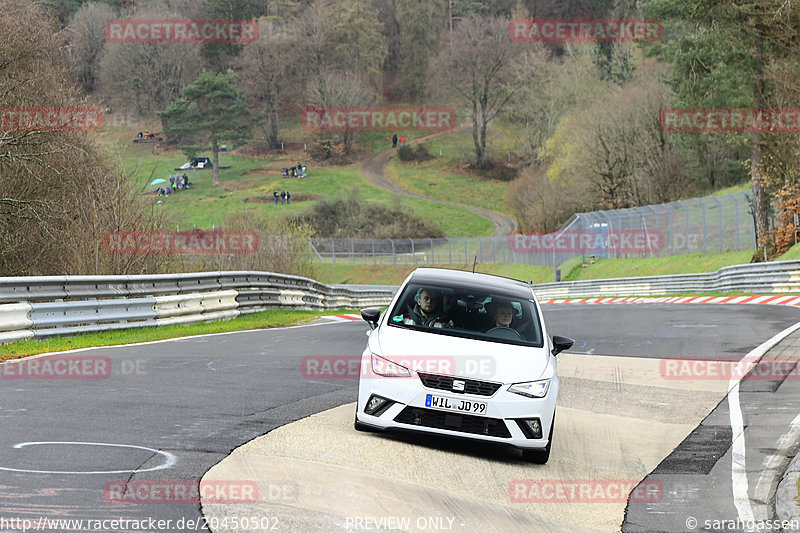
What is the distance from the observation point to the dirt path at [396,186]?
334 feet

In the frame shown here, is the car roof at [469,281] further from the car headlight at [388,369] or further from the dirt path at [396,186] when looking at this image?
the dirt path at [396,186]

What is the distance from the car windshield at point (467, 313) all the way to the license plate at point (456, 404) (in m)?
1.13

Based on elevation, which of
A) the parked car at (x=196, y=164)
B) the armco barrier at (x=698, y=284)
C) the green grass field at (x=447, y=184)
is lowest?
the green grass field at (x=447, y=184)

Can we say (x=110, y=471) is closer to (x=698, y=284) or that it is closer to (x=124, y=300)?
(x=124, y=300)

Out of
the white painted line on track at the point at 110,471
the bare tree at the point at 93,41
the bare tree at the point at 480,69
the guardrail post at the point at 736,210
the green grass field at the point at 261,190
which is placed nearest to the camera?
the white painted line on track at the point at 110,471

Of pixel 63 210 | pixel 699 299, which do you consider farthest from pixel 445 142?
pixel 63 210

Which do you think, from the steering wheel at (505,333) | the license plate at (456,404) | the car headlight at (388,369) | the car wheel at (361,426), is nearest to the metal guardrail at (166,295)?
the car wheel at (361,426)

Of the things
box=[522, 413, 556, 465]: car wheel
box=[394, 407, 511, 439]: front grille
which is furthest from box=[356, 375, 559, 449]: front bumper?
box=[522, 413, 556, 465]: car wheel

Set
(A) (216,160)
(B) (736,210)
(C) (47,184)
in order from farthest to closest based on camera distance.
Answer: (A) (216,160) < (B) (736,210) < (C) (47,184)

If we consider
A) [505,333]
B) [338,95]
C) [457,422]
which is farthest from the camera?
[338,95]

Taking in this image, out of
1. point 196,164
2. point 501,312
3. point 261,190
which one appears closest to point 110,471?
point 501,312

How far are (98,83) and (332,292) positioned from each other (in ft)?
344

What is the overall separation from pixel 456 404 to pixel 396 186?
107621 mm

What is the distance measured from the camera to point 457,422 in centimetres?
832
